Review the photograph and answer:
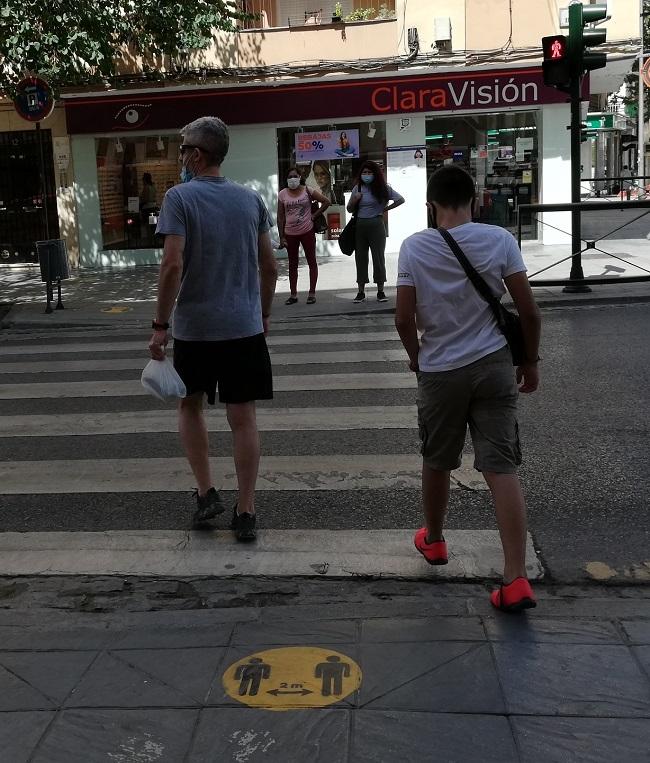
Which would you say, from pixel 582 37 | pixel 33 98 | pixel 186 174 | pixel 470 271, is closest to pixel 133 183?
pixel 33 98

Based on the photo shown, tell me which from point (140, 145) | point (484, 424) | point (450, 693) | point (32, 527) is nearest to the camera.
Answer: point (450, 693)

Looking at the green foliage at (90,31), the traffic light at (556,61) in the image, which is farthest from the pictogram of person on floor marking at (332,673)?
the green foliage at (90,31)

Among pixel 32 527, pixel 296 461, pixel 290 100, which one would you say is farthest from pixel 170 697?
pixel 290 100

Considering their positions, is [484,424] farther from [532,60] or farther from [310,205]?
[532,60]

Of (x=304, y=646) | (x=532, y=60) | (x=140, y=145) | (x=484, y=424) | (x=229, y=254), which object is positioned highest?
(x=532, y=60)

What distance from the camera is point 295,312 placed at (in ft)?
37.8

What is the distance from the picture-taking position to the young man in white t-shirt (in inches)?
134

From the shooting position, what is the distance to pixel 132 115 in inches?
694

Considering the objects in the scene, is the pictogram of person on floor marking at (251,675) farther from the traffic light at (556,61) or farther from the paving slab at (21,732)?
the traffic light at (556,61)

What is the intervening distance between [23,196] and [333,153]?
6460 mm

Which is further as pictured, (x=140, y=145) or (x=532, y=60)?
(x=140, y=145)

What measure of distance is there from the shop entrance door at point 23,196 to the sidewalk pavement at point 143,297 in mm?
1934

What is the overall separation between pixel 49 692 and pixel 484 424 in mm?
1785

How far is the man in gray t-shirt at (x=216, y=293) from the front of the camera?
4004 mm
